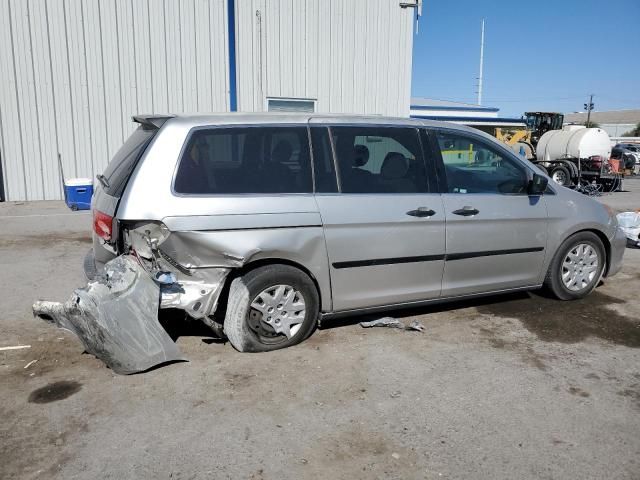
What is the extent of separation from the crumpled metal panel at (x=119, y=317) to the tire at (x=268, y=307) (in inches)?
20.2

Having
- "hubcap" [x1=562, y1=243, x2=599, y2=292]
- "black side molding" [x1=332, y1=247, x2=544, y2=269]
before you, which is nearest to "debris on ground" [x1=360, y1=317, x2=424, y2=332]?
"black side molding" [x1=332, y1=247, x2=544, y2=269]

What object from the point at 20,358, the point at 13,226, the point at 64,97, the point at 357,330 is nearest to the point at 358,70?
the point at 64,97

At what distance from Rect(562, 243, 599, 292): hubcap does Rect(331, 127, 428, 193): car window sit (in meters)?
1.90

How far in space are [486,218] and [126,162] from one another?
3.00 m

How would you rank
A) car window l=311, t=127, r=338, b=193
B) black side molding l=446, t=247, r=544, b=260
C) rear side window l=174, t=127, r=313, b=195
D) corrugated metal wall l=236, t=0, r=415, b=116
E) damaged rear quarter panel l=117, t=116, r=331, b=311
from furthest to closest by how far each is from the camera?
corrugated metal wall l=236, t=0, r=415, b=116
black side molding l=446, t=247, r=544, b=260
car window l=311, t=127, r=338, b=193
rear side window l=174, t=127, r=313, b=195
damaged rear quarter panel l=117, t=116, r=331, b=311

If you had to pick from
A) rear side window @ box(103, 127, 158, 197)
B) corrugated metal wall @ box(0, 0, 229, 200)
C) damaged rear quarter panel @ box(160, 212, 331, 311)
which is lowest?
damaged rear quarter panel @ box(160, 212, 331, 311)

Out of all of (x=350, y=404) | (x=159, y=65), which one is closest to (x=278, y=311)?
(x=350, y=404)

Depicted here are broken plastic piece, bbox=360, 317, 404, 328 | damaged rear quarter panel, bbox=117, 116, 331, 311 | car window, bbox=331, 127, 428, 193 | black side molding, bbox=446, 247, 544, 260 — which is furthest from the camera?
broken plastic piece, bbox=360, 317, 404, 328

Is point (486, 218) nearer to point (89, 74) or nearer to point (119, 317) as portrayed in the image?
point (119, 317)

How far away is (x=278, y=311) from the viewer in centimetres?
410

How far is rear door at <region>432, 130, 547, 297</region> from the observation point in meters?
4.62

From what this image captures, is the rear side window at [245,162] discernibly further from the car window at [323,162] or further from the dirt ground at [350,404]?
the dirt ground at [350,404]

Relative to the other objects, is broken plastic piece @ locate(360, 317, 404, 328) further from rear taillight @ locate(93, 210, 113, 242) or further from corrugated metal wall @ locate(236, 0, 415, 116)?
corrugated metal wall @ locate(236, 0, 415, 116)

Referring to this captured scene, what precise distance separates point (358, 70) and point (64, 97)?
24.9 feet
